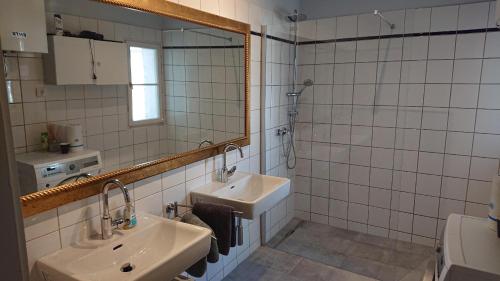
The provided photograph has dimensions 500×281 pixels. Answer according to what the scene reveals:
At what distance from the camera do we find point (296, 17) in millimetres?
3240

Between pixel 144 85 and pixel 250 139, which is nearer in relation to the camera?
pixel 144 85

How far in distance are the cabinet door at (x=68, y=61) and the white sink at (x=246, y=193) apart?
3.38 ft

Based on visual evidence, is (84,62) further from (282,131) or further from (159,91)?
(282,131)

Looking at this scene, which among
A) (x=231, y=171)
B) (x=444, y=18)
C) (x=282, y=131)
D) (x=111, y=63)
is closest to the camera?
(x=111, y=63)

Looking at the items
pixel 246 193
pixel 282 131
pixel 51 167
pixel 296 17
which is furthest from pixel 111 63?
pixel 296 17

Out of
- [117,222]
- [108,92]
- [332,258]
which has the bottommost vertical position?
[332,258]

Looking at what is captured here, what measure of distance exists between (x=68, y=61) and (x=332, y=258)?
2546mm

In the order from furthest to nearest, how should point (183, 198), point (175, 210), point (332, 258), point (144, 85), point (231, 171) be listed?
1. point (332, 258)
2. point (231, 171)
3. point (183, 198)
4. point (175, 210)
5. point (144, 85)

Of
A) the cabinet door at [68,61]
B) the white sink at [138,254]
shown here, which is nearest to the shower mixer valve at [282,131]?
the white sink at [138,254]

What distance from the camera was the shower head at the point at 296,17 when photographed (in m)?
3.21

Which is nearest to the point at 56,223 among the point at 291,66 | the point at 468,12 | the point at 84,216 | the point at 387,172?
the point at 84,216

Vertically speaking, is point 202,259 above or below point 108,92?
below

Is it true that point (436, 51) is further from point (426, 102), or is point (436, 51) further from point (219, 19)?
point (219, 19)

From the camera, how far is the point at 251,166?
294cm
